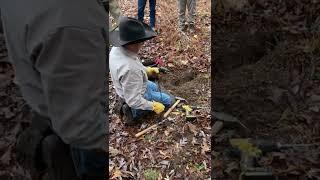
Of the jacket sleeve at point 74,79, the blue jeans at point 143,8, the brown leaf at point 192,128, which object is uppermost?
the jacket sleeve at point 74,79

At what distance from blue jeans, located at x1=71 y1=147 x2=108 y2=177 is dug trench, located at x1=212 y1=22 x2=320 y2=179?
1.38 metres

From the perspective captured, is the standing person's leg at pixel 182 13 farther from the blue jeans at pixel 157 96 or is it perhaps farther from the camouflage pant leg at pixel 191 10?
the blue jeans at pixel 157 96

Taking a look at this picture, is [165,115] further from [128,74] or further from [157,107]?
[128,74]

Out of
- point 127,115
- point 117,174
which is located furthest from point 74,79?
point 127,115

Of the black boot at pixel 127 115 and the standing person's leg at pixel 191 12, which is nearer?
the black boot at pixel 127 115

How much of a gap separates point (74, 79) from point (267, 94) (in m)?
2.99

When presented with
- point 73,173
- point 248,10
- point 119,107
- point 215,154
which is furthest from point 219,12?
point 73,173

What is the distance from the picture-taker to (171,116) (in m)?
4.43

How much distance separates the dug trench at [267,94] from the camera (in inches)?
137

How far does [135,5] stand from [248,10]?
2.83m

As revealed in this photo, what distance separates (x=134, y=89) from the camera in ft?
13.1

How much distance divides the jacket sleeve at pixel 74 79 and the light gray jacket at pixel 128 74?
196cm

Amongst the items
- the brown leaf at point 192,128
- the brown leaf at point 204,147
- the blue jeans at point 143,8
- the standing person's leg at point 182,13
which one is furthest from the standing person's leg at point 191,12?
the brown leaf at point 204,147

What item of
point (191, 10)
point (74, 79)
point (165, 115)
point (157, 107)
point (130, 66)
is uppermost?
point (74, 79)
